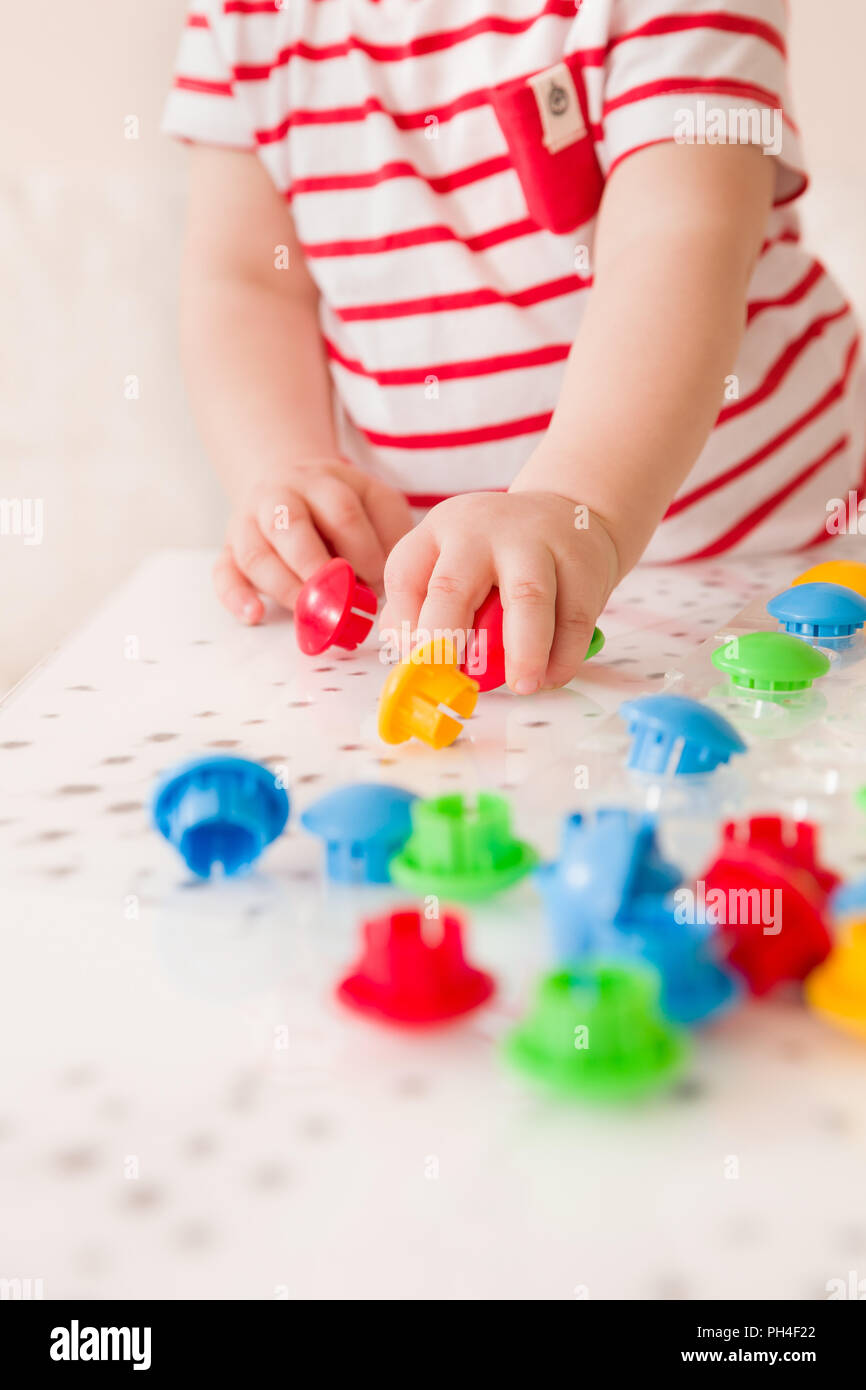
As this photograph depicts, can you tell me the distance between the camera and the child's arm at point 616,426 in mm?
486

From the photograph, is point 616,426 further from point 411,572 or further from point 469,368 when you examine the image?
point 469,368

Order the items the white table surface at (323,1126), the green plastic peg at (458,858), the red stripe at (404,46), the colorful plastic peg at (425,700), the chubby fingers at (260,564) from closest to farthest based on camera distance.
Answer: the white table surface at (323,1126), the green plastic peg at (458,858), the colorful plastic peg at (425,700), the chubby fingers at (260,564), the red stripe at (404,46)

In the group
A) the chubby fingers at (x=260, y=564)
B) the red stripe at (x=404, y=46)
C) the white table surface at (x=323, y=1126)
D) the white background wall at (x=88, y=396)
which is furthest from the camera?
the white background wall at (x=88, y=396)

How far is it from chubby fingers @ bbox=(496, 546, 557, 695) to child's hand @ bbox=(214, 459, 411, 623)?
0.58ft

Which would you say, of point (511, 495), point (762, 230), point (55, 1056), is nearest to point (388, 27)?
point (762, 230)

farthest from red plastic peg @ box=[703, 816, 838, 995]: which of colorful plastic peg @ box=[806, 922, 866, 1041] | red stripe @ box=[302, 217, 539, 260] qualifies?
red stripe @ box=[302, 217, 539, 260]

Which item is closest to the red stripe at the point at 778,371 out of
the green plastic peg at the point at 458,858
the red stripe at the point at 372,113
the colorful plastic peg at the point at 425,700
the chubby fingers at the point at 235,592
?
the red stripe at the point at 372,113

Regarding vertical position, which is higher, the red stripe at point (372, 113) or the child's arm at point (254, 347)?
the red stripe at point (372, 113)

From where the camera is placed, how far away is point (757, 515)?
87cm

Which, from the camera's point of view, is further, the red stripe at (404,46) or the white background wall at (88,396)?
the white background wall at (88,396)

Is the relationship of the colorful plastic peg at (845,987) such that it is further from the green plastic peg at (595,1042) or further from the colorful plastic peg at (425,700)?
the colorful plastic peg at (425,700)

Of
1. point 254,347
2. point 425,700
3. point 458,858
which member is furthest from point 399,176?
point 458,858

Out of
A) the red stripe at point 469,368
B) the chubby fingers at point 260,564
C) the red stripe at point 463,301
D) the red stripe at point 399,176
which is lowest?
the chubby fingers at point 260,564

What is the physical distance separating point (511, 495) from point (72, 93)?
0.92 meters
